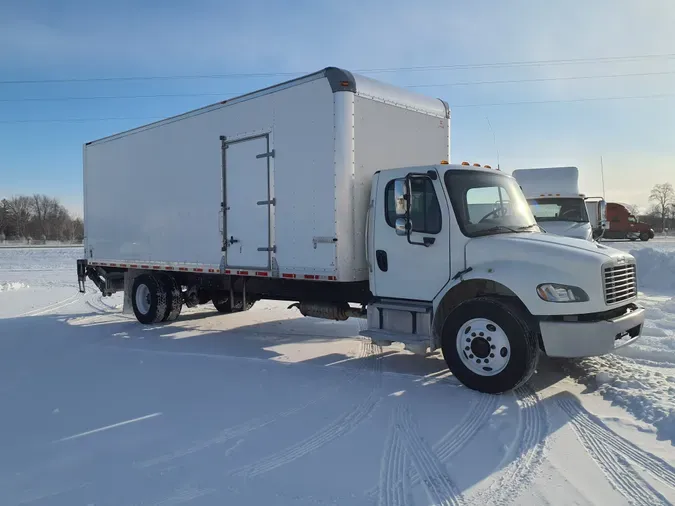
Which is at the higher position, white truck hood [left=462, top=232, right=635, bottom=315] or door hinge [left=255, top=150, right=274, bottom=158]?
door hinge [left=255, top=150, right=274, bottom=158]

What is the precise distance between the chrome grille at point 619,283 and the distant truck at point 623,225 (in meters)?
31.4

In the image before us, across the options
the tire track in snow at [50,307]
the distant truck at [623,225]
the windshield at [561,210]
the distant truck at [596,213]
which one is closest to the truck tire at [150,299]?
the tire track in snow at [50,307]

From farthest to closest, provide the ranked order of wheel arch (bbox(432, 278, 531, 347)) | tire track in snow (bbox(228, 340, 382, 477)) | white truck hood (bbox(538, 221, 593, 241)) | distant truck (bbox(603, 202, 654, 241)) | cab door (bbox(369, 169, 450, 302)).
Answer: distant truck (bbox(603, 202, 654, 241)), white truck hood (bbox(538, 221, 593, 241)), cab door (bbox(369, 169, 450, 302)), wheel arch (bbox(432, 278, 531, 347)), tire track in snow (bbox(228, 340, 382, 477))

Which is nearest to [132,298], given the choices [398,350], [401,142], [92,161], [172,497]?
[92,161]

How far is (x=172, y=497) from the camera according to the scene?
11.2 feet

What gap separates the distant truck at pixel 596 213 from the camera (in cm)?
1259

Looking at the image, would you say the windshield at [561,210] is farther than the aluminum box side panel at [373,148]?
Yes

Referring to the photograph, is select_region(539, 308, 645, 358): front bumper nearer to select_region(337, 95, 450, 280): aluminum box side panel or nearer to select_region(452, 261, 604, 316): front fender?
select_region(452, 261, 604, 316): front fender

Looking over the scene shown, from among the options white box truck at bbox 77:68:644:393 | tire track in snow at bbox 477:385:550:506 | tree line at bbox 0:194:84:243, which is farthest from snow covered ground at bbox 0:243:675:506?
tree line at bbox 0:194:84:243

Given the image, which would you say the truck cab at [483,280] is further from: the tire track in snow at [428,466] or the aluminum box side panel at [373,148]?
the tire track in snow at [428,466]

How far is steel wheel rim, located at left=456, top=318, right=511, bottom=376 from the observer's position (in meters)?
5.44

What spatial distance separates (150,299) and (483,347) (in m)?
7.16

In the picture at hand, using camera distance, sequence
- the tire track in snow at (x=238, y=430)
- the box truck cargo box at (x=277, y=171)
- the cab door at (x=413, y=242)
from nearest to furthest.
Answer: the tire track in snow at (x=238, y=430)
the cab door at (x=413, y=242)
the box truck cargo box at (x=277, y=171)

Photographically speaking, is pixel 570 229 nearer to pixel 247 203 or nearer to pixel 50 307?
pixel 247 203
